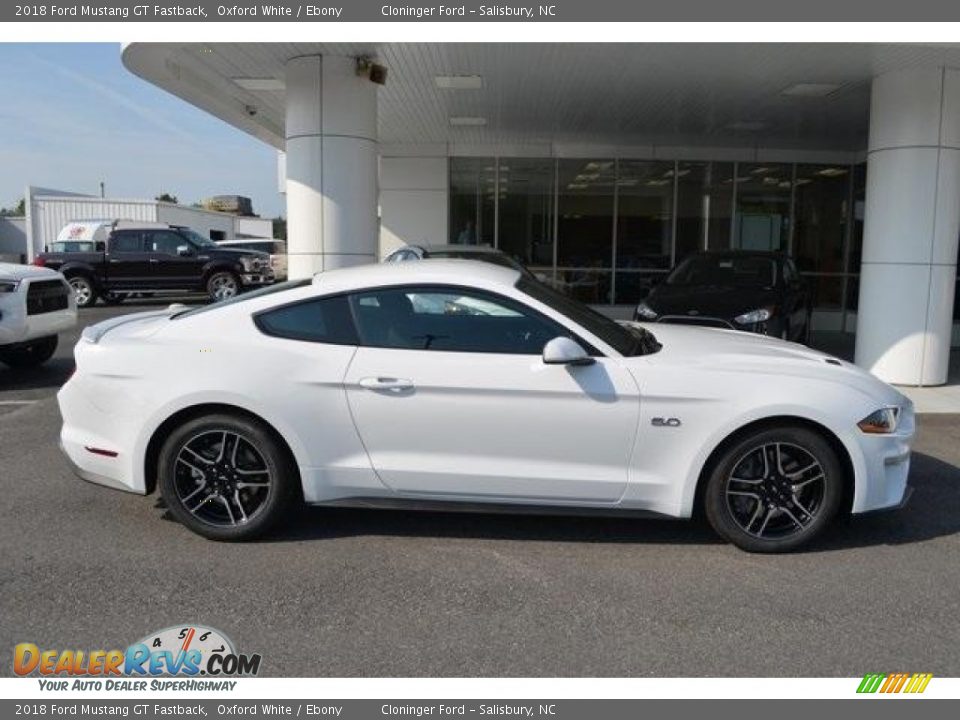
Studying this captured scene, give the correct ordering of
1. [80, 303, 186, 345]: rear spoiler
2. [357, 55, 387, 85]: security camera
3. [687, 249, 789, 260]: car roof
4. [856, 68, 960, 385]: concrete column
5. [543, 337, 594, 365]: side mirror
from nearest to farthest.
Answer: [543, 337, 594, 365]: side mirror < [80, 303, 186, 345]: rear spoiler < [856, 68, 960, 385]: concrete column < [357, 55, 387, 85]: security camera < [687, 249, 789, 260]: car roof

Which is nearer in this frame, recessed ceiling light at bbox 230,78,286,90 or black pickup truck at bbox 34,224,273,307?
recessed ceiling light at bbox 230,78,286,90

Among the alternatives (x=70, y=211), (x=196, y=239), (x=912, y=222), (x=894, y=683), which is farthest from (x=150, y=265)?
(x=894, y=683)

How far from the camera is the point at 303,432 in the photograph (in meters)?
4.35

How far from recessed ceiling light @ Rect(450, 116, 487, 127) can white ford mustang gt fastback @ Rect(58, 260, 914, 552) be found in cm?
951

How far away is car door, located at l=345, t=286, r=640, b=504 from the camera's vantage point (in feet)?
13.9

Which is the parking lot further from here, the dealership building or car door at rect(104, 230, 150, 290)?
car door at rect(104, 230, 150, 290)

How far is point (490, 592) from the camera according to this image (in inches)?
153

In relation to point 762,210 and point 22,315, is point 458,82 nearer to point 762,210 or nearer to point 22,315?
point 22,315

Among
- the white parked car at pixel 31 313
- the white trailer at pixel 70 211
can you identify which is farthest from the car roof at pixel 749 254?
the white trailer at pixel 70 211

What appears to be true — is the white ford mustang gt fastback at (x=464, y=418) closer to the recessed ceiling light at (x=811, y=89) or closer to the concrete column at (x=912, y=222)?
the concrete column at (x=912, y=222)

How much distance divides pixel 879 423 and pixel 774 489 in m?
0.66

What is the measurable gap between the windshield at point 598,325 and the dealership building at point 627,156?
186 inches

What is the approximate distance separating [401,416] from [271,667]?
147 centimetres

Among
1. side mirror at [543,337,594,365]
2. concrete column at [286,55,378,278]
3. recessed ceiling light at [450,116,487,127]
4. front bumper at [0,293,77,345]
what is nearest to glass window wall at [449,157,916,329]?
recessed ceiling light at [450,116,487,127]
